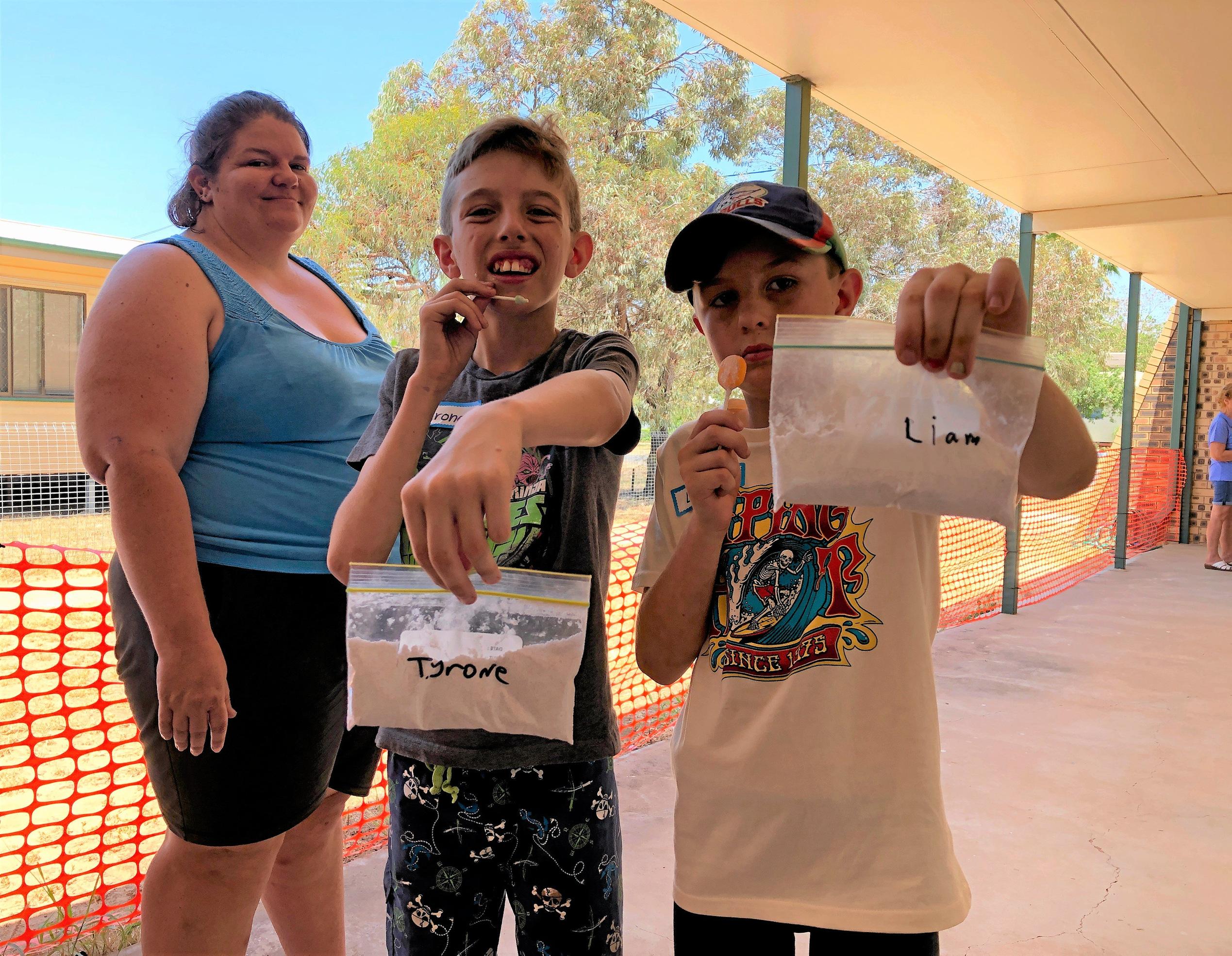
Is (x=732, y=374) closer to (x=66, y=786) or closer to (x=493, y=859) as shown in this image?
(x=493, y=859)

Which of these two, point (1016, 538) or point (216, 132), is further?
point (1016, 538)

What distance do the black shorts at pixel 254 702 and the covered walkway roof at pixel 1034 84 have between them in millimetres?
2048

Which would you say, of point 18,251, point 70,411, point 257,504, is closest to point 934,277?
point 257,504

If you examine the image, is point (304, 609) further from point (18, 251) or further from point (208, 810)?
point (18, 251)

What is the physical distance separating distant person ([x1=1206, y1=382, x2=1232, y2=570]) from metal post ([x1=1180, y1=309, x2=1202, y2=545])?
221 cm

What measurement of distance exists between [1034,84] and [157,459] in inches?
135

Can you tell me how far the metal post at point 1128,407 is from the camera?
7.60 m

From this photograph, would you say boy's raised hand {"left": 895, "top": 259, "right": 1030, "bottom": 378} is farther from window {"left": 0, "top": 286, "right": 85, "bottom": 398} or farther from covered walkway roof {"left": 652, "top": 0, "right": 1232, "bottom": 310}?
window {"left": 0, "top": 286, "right": 85, "bottom": 398}

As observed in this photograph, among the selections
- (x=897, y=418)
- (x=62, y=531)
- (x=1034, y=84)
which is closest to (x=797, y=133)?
(x=1034, y=84)

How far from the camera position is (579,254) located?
127 cm

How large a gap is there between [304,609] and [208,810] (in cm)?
31

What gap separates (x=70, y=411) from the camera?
10102mm

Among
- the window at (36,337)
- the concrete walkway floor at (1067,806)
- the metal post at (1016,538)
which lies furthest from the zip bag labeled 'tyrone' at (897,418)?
the window at (36,337)

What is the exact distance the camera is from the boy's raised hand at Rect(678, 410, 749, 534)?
0.94 metres
